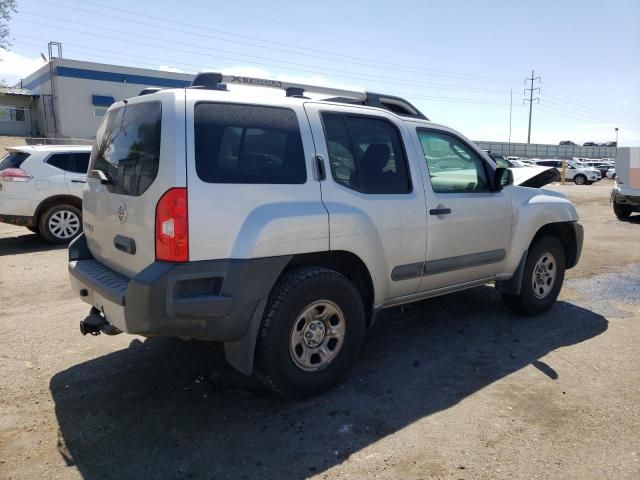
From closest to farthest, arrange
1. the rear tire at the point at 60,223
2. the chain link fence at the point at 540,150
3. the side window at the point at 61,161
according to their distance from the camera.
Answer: the rear tire at the point at 60,223 → the side window at the point at 61,161 → the chain link fence at the point at 540,150

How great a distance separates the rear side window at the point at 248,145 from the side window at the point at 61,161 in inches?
279

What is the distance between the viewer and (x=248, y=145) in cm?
323

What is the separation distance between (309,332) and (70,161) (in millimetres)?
7433

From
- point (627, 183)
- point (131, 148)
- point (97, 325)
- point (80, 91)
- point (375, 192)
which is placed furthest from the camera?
point (80, 91)

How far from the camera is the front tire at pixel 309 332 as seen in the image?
3.28 metres

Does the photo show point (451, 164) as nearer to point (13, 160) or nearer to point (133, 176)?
point (133, 176)

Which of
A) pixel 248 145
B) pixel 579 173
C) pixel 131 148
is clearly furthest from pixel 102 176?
pixel 579 173

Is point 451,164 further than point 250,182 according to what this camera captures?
Yes

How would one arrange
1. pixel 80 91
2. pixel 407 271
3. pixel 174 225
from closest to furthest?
pixel 174 225
pixel 407 271
pixel 80 91

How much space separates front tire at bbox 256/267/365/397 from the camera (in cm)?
328

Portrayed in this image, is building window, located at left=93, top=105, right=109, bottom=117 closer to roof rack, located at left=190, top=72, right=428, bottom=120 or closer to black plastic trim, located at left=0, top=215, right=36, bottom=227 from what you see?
black plastic trim, located at left=0, top=215, right=36, bottom=227

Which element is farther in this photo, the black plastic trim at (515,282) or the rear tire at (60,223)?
→ the rear tire at (60,223)

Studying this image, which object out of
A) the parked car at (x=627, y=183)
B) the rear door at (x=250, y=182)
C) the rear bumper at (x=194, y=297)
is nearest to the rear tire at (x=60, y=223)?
the rear bumper at (x=194, y=297)

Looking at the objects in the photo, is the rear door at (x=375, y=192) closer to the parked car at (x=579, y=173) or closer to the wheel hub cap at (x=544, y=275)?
the wheel hub cap at (x=544, y=275)
